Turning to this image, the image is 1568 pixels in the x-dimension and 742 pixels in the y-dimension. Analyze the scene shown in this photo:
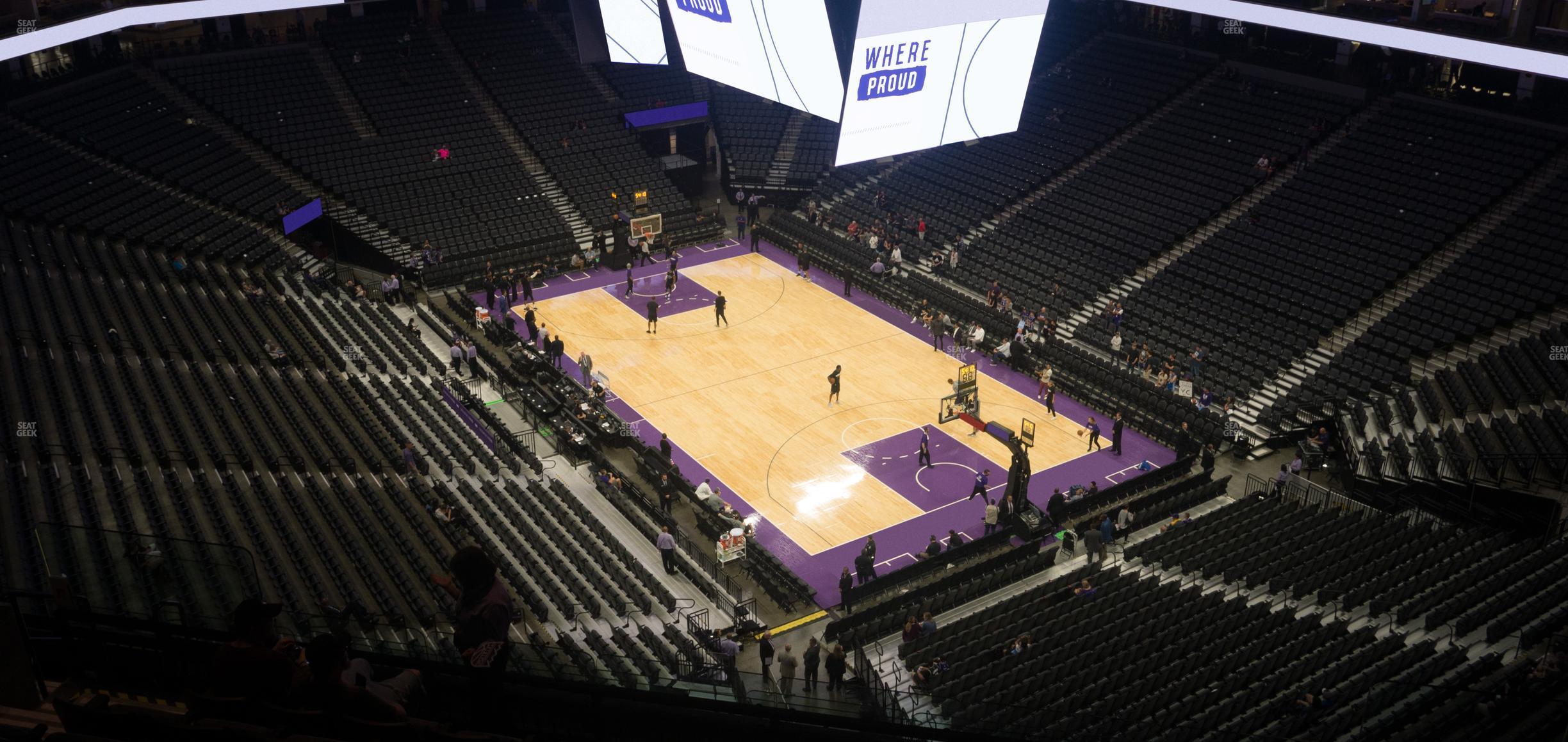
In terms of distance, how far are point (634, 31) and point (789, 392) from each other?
1531 cm

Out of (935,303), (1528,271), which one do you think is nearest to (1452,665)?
(1528,271)

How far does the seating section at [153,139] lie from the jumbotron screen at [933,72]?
1939 centimetres

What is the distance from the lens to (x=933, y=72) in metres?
33.1

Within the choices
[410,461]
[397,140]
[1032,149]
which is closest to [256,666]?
[410,461]

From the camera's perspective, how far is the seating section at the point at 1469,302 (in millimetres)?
30375

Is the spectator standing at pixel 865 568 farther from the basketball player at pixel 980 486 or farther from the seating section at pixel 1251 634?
the basketball player at pixel 980 486

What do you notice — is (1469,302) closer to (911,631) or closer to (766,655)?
(911,631)

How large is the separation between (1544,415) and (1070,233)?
1572cm

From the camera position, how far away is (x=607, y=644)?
2170 cm

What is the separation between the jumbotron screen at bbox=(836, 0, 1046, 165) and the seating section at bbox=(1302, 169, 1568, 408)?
1096 cm

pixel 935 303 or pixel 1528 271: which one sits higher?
pixel 1528 271

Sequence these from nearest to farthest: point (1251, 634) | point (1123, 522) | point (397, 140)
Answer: point (1251, 634)
point (1123, 522)
point (397, 140)

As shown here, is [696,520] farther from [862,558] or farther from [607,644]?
[607,644]

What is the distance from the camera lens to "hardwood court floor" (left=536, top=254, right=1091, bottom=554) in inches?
1153
